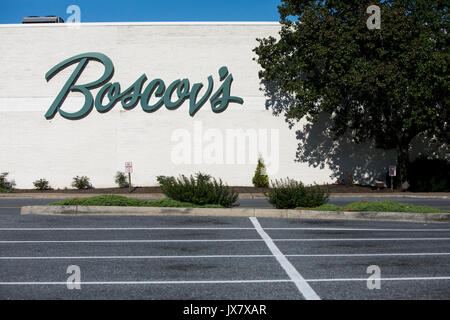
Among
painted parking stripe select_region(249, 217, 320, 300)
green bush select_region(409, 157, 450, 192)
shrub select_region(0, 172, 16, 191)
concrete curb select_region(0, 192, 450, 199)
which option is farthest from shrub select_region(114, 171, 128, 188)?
painted parking stripe select_region(249, 217, 320, 300)

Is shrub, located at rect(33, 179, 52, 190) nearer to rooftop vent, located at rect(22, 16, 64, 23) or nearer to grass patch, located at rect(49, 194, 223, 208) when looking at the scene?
rooftop vent, located at rect(22, 16, 64, 23)

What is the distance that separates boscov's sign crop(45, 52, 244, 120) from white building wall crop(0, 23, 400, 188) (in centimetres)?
32

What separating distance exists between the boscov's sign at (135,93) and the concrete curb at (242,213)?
47.5 feet

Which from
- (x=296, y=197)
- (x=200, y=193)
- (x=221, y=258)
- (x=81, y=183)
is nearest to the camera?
(x=221, y=258)

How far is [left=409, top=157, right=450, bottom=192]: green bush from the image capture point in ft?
92.2

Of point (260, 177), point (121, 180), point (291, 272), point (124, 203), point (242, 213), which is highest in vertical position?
point (260, 177)

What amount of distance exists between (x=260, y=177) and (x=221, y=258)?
19.7 m

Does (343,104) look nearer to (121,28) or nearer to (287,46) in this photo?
(287,46)

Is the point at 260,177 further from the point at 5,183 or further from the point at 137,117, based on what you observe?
the point at 5,183

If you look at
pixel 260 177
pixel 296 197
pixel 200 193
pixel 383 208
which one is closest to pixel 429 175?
pixel 260 177

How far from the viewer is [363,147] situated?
30.6m

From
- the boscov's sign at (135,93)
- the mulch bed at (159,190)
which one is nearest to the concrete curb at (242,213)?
the mulch bed at (159,190)

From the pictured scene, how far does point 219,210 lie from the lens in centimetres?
1598
